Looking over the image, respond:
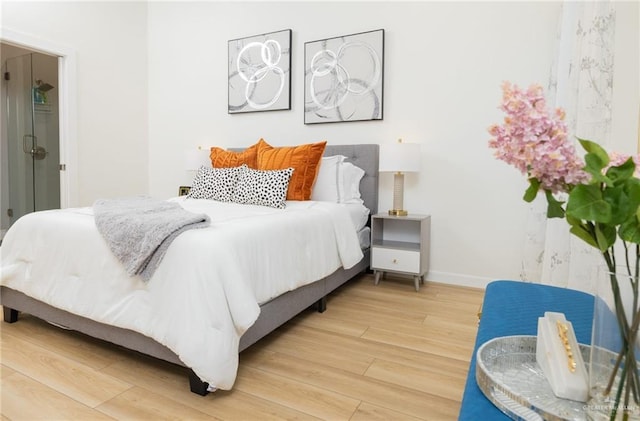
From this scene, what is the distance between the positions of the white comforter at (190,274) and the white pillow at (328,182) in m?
0.63

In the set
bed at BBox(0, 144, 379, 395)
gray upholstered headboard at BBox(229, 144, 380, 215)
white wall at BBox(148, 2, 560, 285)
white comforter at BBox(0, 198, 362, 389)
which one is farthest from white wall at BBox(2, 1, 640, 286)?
white comforter at BBox(0, 198, 362, 389)

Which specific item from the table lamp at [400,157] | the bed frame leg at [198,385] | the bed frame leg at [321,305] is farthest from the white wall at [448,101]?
the bed frame leg at [198,385]

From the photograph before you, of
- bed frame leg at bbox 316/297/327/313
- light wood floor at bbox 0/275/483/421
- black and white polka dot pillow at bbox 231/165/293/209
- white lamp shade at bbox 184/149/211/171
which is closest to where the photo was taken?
light wood floor at bbox 0/275/483/421

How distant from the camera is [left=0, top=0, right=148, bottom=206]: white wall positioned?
3.53 meters

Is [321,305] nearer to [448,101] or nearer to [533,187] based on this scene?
[448,101]

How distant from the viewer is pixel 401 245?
3.00 m

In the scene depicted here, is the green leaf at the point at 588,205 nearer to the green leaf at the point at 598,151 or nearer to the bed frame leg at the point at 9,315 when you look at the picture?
the green leaf at the point at 598,151

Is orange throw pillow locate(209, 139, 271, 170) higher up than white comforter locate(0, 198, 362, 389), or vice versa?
orange throw pillow locate(209, 139, 271, 170)

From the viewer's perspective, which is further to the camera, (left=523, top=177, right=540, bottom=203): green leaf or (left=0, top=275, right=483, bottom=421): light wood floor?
(left=0, top=275, right=483, bottom=421): light wood floor

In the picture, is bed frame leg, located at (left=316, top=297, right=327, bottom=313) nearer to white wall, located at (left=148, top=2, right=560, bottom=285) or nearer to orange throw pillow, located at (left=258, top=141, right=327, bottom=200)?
orange throw pillow, located at (left=258, top=141, right=327, bottom=200)

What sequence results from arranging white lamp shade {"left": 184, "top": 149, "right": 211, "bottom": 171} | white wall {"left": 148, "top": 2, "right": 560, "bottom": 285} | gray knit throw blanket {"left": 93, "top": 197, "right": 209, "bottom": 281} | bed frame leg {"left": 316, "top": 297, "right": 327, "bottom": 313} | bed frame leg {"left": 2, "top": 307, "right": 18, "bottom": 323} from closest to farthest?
gray knit throw blanket {"left": 93, "top": 197, "right": 209, "bottom": 281} < bed frame leg {"left": 2, "top": 307, "right": 18, "bottom": 323} < bed frame leg {"left": 316, "top": 297, "right": 327, "bottom": 313} < white wall {"left": 148, "top": 2, "right": 560, "bottom": 285} < white lamp shade {"left": 184, "top": 149, "right": 211, "bottom": 171}

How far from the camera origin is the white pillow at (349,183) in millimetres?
2994

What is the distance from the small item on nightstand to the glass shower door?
5.15 meters

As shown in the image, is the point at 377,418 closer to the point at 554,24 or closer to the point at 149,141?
the point at 554,24
